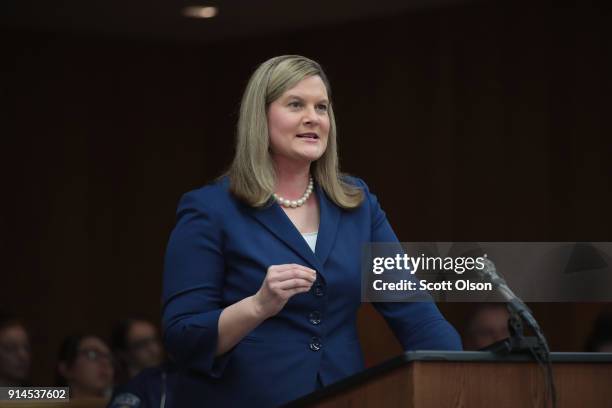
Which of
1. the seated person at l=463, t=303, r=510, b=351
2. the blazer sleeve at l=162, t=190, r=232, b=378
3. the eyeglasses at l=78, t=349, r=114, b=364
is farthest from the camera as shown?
the eyeglasses at l=78, t=349, r=114, b=364

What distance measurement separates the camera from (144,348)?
22.2 ft

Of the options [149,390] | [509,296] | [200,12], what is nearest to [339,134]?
[200,12]

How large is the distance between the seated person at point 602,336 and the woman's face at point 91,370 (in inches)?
89.8

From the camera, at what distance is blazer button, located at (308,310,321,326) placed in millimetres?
3004

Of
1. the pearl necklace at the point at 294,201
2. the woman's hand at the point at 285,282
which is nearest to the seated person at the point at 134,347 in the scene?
the pearl necklace at the point at 294,201

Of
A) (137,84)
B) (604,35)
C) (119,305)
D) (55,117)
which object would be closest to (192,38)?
(137,84)

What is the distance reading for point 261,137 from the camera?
10.3ft

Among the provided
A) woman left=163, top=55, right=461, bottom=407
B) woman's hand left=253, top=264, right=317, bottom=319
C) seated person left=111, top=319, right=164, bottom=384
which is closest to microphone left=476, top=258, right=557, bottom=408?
woman's hand left=253, top=264, right=317, bottom=319

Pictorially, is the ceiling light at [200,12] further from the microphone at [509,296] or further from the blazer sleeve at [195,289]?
the microphone at [509,296]

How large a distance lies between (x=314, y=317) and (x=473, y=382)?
0.65 metres

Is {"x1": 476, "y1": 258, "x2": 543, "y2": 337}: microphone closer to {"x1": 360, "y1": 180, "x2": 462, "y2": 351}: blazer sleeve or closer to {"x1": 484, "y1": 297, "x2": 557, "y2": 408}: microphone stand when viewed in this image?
{"x1": 484, "y1": 297, "x2": 557, "y2": 408}: microphone stand

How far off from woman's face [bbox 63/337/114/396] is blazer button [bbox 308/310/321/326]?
3.06m

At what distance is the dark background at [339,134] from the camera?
26.4 ft

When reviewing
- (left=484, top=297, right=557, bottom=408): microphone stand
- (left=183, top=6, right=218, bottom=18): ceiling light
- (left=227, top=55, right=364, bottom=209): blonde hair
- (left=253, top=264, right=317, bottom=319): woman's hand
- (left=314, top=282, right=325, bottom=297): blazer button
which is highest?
(left=183, top=6, right=218, bottom=18): ceiling light
